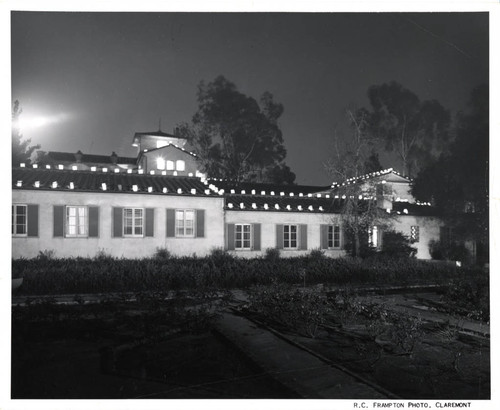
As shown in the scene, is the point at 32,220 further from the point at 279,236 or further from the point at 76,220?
the point at 279,236

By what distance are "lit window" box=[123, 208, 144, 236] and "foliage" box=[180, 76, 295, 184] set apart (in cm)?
1673

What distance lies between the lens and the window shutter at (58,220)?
57.5 ft

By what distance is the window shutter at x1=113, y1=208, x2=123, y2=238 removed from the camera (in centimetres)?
1842

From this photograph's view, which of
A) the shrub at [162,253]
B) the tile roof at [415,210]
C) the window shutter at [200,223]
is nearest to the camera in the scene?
the shrub at [162,253]

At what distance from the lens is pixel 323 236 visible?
21.7 meters

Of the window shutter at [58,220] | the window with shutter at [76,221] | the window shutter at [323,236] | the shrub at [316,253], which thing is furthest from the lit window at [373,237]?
the window shutter at [58,220]

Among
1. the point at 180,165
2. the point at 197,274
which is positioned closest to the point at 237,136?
the point at 180,165

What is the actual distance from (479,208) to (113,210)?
15.9 m

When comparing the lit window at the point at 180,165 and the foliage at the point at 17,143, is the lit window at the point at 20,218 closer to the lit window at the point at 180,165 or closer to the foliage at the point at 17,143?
the foliage at the point at 17,143

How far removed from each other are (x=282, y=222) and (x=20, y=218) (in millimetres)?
11357

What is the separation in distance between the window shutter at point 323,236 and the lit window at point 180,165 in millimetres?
14362

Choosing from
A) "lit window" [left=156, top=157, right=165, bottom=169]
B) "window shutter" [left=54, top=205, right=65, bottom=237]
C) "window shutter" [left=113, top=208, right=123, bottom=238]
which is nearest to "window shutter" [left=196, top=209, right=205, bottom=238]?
"window shutter" [left=113, top=208, right=123, bottom=238]
